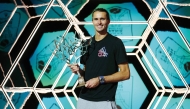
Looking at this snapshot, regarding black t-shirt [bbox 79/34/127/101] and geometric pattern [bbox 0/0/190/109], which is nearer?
black t-shirt [bbox 79/34/127/101]

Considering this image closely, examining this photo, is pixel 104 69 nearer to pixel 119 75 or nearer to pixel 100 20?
pixel 119 75

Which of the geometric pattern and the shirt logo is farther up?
the geometric pattern

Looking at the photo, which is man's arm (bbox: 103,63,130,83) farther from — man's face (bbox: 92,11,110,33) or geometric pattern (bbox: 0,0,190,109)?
geometric pattern (bbox: 0,0,190,109)

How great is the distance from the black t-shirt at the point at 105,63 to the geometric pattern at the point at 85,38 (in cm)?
70

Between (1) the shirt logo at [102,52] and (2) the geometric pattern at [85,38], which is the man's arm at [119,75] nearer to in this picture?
(1) the shirt logo at [102,52]

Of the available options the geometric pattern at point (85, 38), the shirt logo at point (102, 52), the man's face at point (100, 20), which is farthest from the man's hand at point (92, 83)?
the geometric pattern at point (85, 38)

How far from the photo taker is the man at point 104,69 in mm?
1241

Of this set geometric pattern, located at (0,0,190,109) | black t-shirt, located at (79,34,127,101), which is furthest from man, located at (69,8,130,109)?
geometric pattern, located at (0,0,190,109)

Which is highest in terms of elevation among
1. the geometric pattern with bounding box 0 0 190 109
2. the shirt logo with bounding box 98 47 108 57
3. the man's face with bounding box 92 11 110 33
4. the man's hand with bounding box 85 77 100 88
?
the geometric pattern with bounding box 0 0 190 109

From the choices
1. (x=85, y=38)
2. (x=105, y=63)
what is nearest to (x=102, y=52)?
(x=105, y=63)

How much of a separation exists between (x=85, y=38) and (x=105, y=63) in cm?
75

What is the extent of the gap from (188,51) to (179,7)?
0.30 metres

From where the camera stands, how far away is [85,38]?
197 centimetres

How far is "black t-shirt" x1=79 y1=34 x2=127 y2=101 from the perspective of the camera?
1248 millimetres
